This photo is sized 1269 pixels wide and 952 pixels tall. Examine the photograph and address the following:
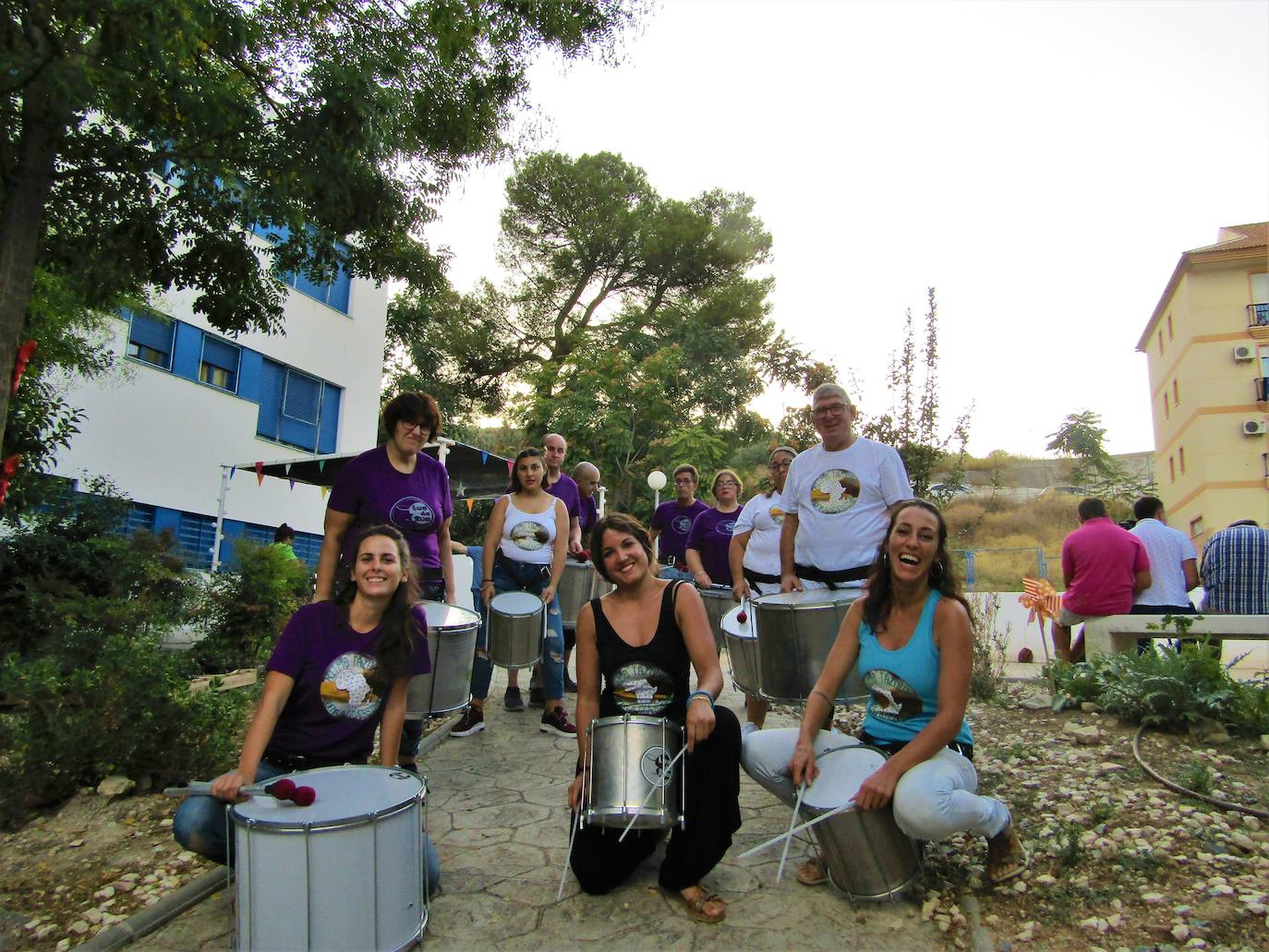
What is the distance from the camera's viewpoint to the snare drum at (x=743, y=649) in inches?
175

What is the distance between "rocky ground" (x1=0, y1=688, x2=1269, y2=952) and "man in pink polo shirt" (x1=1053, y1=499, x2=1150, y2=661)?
6.62 feet

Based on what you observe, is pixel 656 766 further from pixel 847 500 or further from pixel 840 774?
pixel 847 500

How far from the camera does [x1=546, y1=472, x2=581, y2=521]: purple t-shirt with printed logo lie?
6.27 m

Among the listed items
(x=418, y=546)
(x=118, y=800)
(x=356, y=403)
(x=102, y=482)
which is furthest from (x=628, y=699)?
(x=356, y=403)

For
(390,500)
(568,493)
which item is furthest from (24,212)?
(568,493)

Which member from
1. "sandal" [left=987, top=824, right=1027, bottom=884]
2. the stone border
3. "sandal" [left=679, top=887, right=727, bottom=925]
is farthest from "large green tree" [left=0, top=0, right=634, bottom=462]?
"sandal" [left=987, top=824, right=1027, bottom=884]

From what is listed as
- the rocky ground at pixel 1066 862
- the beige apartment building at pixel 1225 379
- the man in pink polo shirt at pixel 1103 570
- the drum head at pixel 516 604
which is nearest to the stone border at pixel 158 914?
the rocky ground at pixel 1066 862

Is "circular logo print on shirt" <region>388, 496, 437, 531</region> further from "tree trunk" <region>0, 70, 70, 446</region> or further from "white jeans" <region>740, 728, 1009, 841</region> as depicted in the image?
"tree trunk" <region>0, 70, 70, 446</region>

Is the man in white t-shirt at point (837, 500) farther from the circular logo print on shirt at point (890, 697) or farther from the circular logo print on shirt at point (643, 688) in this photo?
the circular logo print on shirt at point (643, 688)

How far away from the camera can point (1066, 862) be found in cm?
320

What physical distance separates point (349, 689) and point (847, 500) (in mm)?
2597

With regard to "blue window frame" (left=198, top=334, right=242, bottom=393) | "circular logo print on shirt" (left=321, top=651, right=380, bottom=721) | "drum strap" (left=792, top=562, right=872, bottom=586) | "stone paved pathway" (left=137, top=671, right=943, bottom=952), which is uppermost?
"blue window frame" (left=198, top=334, right=242, bottom=393)

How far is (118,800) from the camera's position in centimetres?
425

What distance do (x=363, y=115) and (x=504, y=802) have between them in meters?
5.04
